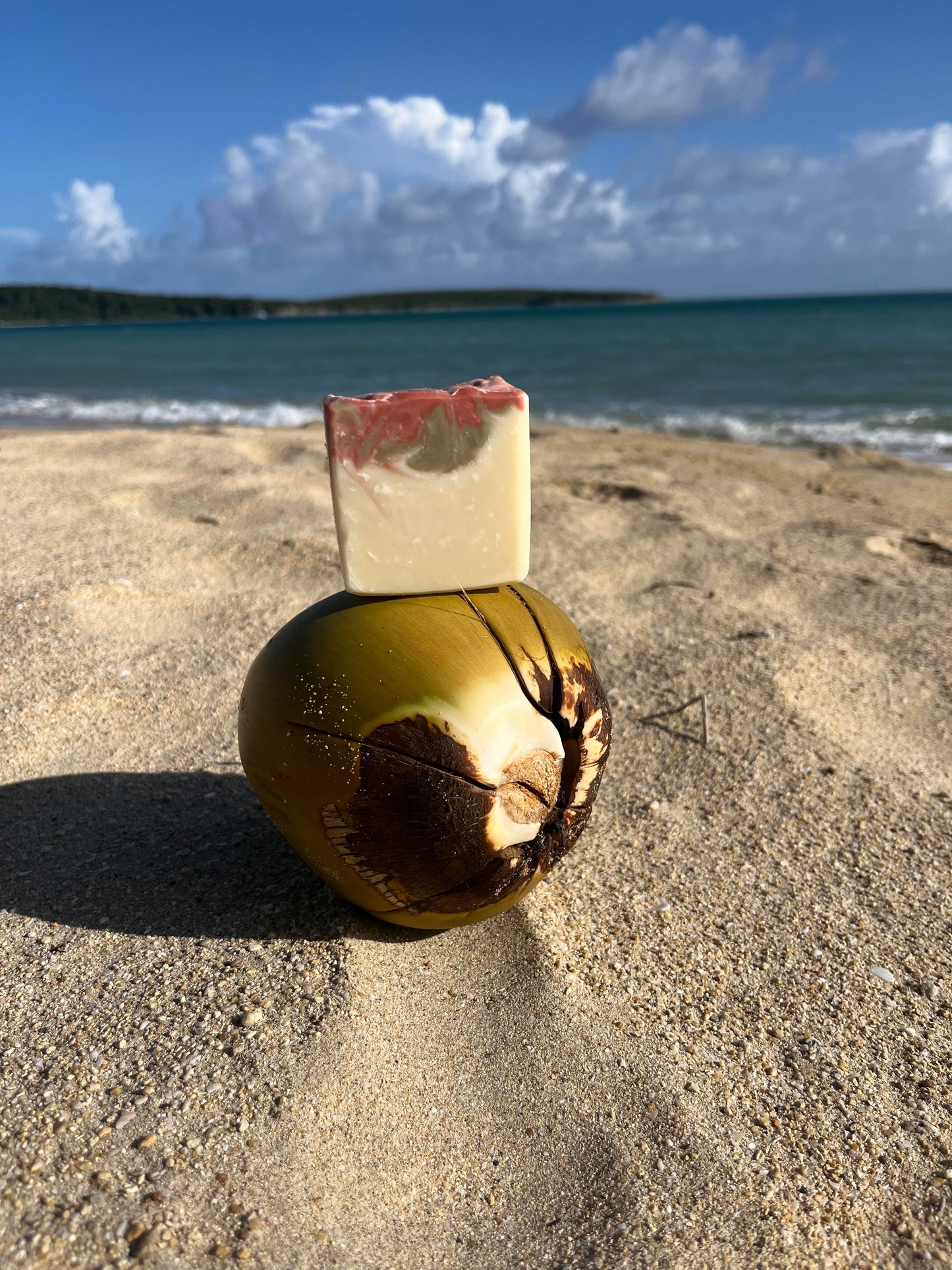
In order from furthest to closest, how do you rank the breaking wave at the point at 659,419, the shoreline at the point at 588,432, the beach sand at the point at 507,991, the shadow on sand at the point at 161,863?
the breaking wave at the point at 659,419
the shoreline at the point at 588,432
the shadow on sand at the point at 161,863
the beach sand at the point at 507,991

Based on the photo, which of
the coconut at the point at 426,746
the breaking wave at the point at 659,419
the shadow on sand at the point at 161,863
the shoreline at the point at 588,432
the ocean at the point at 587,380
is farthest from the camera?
the ocean at the point at 587,380

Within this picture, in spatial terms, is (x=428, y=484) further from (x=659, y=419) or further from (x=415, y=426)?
(x=659, y=419)

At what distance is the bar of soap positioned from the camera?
191cm

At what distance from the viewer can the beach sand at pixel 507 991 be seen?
A: 1558mm

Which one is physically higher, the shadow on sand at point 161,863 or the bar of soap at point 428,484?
the bar of soap at point 428,484

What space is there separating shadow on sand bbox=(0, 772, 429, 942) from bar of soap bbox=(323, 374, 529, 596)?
2.84ft

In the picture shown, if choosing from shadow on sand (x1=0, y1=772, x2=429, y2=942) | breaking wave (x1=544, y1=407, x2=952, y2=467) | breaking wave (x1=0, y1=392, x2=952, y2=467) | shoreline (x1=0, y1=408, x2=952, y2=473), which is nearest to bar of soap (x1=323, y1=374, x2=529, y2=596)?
shadow on sand (x1=0, y1=772, x2=429, y2=942)

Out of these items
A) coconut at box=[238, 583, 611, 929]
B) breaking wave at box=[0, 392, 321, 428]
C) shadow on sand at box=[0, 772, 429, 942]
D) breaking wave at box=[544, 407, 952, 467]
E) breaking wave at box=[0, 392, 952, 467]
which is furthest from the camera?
breaking wave at box=[0, 392, 321, 428]

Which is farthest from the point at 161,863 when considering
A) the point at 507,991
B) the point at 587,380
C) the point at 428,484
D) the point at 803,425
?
the point at 587,380

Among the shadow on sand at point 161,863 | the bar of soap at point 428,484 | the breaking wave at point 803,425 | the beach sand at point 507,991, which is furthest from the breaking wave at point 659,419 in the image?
the shadow on sand at point 161,863

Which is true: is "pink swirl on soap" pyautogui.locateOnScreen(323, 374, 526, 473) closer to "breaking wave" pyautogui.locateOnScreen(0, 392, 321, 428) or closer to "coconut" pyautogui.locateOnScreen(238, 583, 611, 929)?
"coconut" pyautogui.locateOnScreen(238, 583, 611, 929)

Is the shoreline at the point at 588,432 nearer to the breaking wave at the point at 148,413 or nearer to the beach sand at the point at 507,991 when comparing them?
the breaking wave at the point at 148,413

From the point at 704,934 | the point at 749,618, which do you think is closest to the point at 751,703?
the point at 749,618

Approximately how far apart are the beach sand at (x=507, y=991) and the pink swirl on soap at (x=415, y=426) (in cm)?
114
